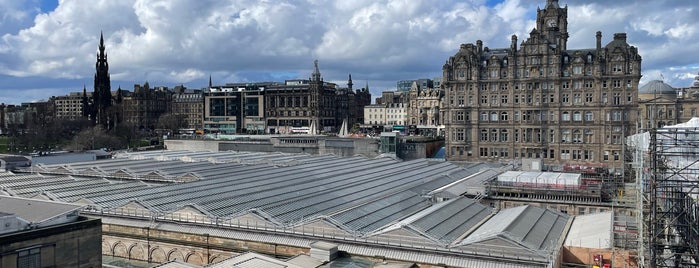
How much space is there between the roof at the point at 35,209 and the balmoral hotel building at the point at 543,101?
215 ft

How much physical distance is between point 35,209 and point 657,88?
11647 centimetres

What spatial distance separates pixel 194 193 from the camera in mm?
50656

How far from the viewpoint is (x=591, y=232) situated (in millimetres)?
43281

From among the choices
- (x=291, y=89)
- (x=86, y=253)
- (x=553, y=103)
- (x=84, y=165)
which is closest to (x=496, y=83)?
(x=553, y=103)

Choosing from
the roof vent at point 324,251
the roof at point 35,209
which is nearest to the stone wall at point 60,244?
the roof at point 35,209

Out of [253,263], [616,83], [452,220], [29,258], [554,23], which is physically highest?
[554,23]

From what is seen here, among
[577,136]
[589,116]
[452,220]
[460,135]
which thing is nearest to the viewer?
[452,220]

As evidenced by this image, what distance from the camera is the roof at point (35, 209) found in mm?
30391

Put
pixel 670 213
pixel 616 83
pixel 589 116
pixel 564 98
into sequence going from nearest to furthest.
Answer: pixel 670 213, pixel 616 83, pixel 589 116, pixel 564 98

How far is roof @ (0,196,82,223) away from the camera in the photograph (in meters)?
30.4

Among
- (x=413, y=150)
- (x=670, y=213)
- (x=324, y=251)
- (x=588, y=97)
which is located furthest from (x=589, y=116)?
(x=324, y=251)

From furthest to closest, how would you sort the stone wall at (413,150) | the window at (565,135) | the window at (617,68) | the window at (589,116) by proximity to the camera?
the stone wall at (413,150)
the window at (565,135)
the window at (589,116)
the window at (617,68)

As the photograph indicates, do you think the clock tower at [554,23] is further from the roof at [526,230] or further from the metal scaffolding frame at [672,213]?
the metal scaffolding frame at [672,213]

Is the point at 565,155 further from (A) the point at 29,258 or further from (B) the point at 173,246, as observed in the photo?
(A) the point at 29,258
